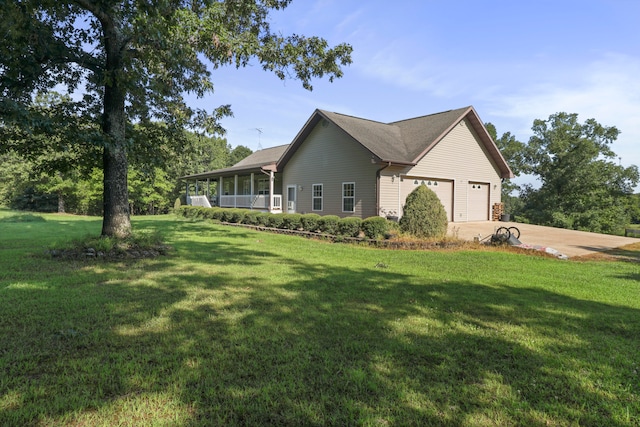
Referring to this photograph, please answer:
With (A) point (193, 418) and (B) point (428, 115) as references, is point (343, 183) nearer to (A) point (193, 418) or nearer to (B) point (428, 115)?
(B) point (428, 115)

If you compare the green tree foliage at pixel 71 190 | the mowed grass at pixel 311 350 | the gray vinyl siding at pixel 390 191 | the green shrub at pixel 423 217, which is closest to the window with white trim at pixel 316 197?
the gray vinyl siding at pixel 390 191

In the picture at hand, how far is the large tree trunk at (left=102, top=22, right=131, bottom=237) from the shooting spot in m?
8.05

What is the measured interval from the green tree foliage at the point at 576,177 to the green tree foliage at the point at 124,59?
26.2m

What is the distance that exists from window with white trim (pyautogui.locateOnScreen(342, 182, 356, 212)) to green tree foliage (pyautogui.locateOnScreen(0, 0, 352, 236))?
722cm

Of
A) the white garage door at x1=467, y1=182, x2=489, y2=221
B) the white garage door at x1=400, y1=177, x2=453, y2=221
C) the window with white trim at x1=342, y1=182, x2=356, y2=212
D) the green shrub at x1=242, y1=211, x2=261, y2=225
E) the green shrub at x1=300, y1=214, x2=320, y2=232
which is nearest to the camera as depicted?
the green shrub at x1=300, y1=214, x2=320, y2=232

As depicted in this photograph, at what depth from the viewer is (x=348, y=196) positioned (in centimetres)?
1741

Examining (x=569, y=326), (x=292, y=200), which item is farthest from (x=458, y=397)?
(x=292, y=200)

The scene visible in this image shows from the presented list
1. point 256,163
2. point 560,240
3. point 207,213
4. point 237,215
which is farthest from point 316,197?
point 560,240

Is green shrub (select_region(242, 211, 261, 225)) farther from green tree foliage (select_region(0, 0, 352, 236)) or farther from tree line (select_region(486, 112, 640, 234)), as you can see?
tree line (select_region(486, 112, 640, 234))

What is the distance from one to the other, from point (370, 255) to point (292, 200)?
1245 cm

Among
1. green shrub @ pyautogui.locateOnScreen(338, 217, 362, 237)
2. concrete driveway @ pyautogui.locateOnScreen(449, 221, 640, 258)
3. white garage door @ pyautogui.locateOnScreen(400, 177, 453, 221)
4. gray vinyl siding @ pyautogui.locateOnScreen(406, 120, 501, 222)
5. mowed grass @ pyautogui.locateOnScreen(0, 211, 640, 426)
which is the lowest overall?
mowed grass @ pyautogui.locateOnScreen(0, 211, 640, 426)

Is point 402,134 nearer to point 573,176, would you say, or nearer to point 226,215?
point 226,215

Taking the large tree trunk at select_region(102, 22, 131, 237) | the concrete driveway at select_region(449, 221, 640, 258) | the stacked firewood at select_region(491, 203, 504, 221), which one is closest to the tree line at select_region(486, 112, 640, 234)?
the stacked firewood at select_region(491, 203, 504, 221)

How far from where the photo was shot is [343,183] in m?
17.7
